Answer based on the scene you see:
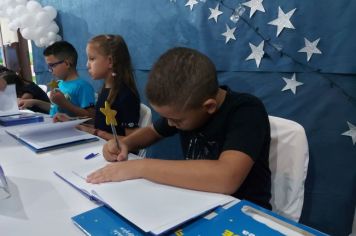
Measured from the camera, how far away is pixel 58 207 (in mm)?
612

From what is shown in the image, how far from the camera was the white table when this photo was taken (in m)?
0.55

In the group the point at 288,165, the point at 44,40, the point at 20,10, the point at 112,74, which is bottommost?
the point at 288,165

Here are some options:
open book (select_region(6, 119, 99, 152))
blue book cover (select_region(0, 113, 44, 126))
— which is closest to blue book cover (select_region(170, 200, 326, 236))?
open book (select_region(6, 119, 99, 152))

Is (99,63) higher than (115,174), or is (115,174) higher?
(99,63)

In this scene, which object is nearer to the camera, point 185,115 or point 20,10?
point 185,115

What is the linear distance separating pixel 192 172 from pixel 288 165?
12.5 inches

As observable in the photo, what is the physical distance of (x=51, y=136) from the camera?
1.10 metres

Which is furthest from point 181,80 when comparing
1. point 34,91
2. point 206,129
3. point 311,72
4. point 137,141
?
point 34,91

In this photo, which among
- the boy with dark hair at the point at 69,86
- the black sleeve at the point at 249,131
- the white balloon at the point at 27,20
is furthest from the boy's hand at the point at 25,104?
the black sleeve at the point at 249,131

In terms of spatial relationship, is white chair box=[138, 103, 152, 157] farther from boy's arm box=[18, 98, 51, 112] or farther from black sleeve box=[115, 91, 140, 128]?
boy's arm box=[18, 98, 51, 112]

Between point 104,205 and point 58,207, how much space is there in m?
0.10

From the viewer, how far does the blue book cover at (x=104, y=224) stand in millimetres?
510

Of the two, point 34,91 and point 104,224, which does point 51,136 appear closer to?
point 104,224

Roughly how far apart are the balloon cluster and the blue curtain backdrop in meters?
1.52
